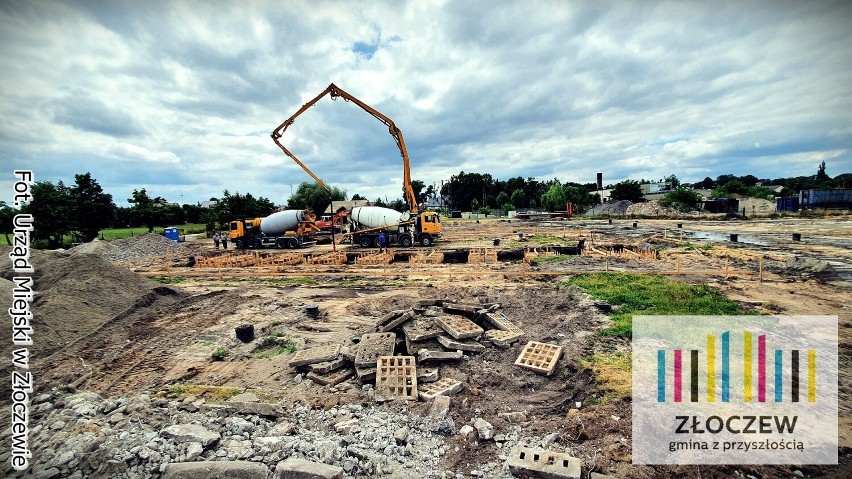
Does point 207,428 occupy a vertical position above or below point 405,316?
below

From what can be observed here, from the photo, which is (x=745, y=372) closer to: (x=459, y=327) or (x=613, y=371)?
(x=613, y=371)

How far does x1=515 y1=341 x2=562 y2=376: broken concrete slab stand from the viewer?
235 inches

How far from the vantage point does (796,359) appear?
5969 mm

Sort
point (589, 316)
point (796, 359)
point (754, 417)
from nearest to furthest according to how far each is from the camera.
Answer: point (754, 417)
point (796, 359)
point (589, 316)

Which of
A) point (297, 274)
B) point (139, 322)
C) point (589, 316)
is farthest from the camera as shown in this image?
point (297, 274)

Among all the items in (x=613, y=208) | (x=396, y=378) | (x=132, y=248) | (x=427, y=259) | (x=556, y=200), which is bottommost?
(x=396, y=378)

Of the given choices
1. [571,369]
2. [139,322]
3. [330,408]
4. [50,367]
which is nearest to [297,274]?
[139,322]

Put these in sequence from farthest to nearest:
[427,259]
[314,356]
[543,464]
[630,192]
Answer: [630,192]
[427,259]
[314,356]
[543,464]

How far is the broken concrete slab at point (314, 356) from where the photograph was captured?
6.38m

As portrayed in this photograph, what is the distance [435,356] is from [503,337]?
61.5 inches

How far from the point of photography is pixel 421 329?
712 cm

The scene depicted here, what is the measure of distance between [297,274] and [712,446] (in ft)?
49.6

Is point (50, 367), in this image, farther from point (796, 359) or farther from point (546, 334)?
point (796, 359)

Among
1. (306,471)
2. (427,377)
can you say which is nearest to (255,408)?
(306,471)
